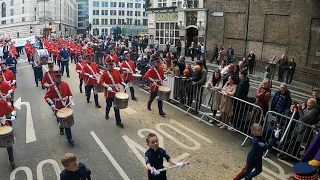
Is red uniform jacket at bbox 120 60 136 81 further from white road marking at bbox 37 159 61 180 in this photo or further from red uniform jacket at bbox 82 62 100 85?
white road marking at bbox 37 159 61 180

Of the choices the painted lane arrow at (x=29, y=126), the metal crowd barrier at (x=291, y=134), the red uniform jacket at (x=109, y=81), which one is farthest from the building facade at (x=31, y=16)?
the metal crowd barrier at (x=291, y=134)

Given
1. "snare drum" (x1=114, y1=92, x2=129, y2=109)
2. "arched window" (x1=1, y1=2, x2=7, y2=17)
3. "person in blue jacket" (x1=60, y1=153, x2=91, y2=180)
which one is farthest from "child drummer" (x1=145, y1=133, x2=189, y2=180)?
"arched window" (x1=1, y1=2, x2=7, y2=17)

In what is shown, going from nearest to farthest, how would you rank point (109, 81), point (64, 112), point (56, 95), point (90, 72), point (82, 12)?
point (64, 112) → point (56, 95) → point (109, 81) → point (90, 72) → point (82, 12)

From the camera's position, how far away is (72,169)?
14.6ft

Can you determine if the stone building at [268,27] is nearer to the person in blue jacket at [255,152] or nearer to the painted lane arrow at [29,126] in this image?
the person in blue jacket at [255,152]

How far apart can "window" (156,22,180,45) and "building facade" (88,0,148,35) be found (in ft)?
254

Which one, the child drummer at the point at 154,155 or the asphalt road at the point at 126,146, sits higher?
the child drummer at the point at 154,155

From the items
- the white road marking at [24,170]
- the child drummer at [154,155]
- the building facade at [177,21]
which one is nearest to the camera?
the child drummer at [154,155]

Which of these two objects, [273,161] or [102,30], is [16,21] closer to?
[102,30]

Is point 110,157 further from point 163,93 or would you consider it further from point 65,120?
point 163,93

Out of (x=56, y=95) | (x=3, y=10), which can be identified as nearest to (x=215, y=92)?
(x=56, y=95)

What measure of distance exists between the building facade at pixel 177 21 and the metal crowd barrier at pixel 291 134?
23383mm

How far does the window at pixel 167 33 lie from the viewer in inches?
1389

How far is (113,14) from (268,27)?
103131 mm
